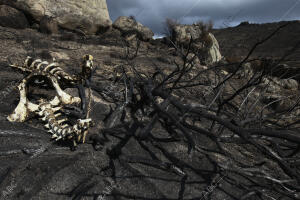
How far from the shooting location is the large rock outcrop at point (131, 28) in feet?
33.7

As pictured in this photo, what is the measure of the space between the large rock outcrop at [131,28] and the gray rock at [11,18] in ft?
15.6

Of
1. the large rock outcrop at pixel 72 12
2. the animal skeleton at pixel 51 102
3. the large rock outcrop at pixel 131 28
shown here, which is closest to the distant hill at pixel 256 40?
the animal skeleton at pixel 51 102

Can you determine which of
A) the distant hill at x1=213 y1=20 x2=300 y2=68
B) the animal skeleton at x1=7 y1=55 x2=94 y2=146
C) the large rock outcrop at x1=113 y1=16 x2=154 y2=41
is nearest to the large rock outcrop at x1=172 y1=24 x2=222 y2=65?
the distant hill at x1=213 y1=20 x2=300 y2=68

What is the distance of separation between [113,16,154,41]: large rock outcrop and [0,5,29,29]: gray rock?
4.75 metres

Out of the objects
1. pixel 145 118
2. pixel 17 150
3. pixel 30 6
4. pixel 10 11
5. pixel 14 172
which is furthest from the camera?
pixel 30 6

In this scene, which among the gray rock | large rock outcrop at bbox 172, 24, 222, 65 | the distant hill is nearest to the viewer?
the distant hill

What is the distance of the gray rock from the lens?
628 centimetres

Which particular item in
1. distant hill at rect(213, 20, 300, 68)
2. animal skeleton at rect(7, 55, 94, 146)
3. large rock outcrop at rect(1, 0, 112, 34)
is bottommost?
animal skeleton at rect(7, 55, 94, 146)

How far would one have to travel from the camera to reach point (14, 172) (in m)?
1.24

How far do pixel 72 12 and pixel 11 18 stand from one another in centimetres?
Answer: 275

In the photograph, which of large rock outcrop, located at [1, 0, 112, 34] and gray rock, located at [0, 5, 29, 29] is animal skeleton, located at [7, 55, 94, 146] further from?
large rock outcrop, located at [1, 0, 112, 34]

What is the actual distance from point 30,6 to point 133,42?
4409 mm

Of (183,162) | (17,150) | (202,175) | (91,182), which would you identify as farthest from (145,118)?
(17,150)

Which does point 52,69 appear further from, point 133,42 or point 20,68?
point 133,42
